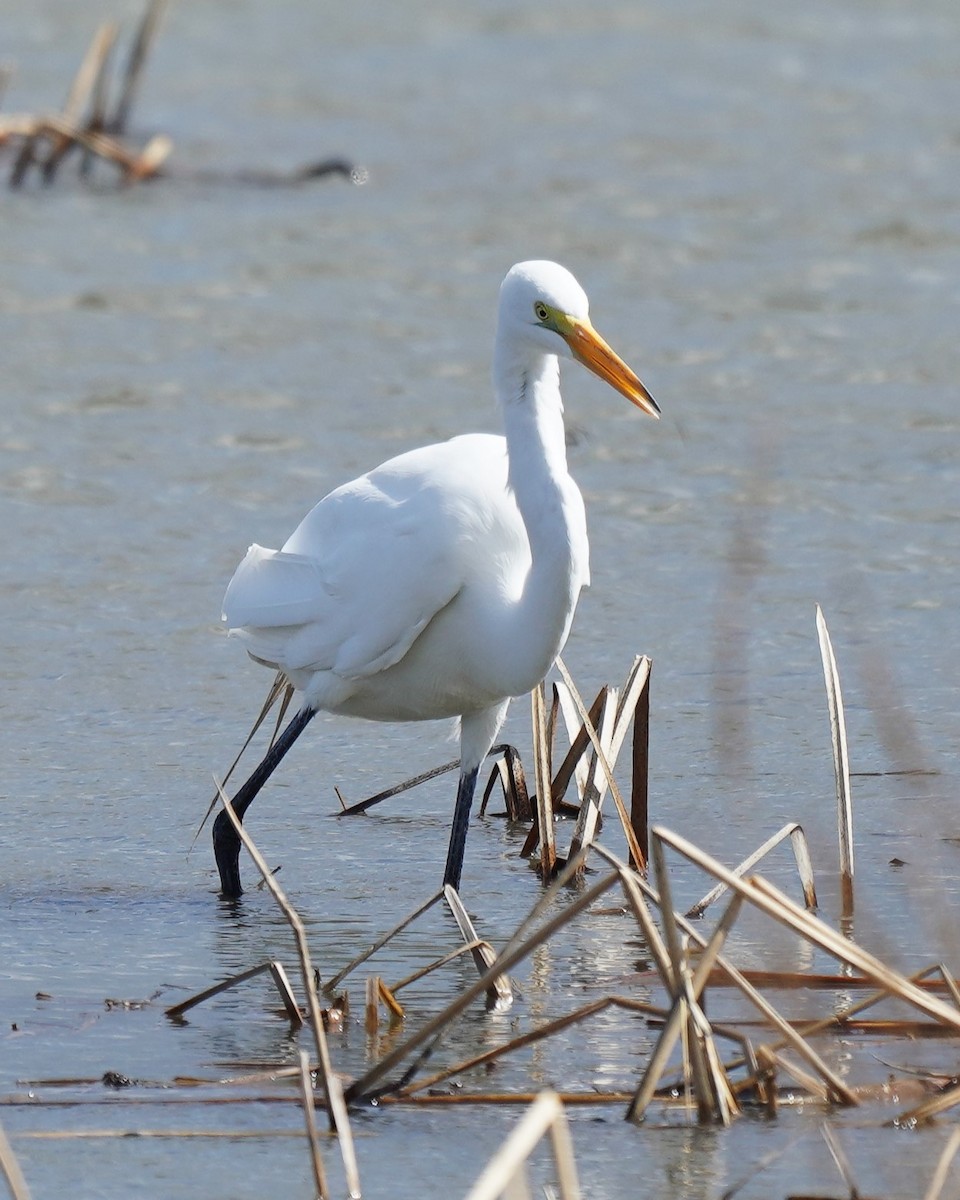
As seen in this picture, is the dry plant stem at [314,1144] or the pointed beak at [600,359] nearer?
the dry plant stem at [314,1144]

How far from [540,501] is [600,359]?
0.28 m

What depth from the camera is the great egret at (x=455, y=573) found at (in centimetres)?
384

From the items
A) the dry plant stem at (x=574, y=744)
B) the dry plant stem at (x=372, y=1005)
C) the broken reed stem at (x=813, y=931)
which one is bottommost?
the dry plant stem at (x=372, y=1005)

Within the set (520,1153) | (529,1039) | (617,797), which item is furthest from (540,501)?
(520,1153)

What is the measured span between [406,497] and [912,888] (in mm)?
1255

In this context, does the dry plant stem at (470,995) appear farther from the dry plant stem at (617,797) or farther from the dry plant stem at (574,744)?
the dry plant stem at (574,744)

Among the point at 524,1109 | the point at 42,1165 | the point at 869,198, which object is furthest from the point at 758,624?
the point at 869,198

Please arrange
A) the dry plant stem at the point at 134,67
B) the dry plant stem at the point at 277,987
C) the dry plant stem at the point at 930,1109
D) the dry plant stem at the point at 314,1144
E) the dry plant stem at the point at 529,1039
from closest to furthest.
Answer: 1. the dry plant stem at the point at 314,1144
2. the dry plant stem at the point at 930,1109
3. the dry plant stem at the point at 529,1039
4. the dry plant stem at the point at 277,987
5. the dry plant stem at the point at 134,67

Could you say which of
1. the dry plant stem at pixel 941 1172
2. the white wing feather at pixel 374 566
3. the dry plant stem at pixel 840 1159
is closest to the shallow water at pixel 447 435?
the dry plant stem at pixel 840 1159

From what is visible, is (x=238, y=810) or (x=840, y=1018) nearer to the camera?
(x=840, y=1018)

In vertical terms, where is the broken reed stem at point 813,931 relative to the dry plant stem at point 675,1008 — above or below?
above

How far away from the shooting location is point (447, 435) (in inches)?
294

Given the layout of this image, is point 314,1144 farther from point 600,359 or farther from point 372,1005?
point 600,359

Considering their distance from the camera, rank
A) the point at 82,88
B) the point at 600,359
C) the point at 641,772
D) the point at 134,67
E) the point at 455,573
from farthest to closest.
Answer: the point at 134,67 → the point at 82,88 → the point at 641,772 → the point at 455,573 → the point at 600,359
